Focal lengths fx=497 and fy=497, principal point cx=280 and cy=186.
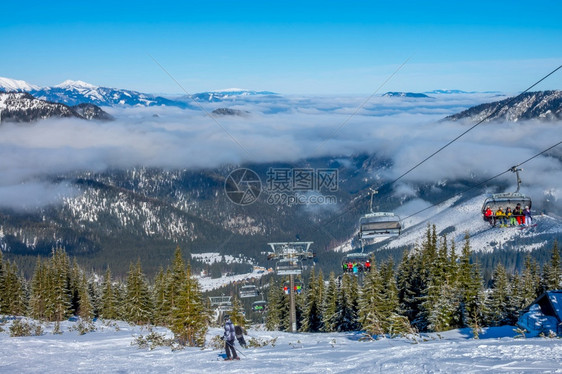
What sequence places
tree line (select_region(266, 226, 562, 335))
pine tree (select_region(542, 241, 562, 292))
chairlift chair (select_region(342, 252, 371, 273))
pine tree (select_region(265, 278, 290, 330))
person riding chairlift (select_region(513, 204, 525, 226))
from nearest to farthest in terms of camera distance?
person riding chairlift (select_region(513, 204, 525, 226)) < tree line (select_region(266, 226, 562, 335)) < chairlift chair (select_region(342, 252, 371, 273)) < pine tree (select_region(542, 241, 562, 292)) < pine tree (select_region(265, 278, 290, 330))

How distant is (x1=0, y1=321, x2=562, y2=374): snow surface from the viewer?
47.0 ft

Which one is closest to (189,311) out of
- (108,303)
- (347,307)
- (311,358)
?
(311,358)

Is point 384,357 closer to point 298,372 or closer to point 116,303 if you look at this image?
point 298,372

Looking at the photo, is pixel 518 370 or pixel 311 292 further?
pixel 311 292

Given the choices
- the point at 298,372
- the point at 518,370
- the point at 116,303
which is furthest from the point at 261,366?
the point at 116,303

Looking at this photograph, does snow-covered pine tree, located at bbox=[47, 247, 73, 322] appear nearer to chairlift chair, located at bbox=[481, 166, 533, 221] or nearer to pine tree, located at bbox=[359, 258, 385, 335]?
pine tree, located at bbox=[359, 258, 385, 335]

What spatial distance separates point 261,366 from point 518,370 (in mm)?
8093

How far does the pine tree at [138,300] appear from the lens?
6600 cm

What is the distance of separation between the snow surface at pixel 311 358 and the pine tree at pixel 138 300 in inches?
1726

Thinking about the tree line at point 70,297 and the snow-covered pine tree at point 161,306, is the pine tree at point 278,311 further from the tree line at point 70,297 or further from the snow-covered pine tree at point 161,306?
the snow-covered pine tree at point 161,306

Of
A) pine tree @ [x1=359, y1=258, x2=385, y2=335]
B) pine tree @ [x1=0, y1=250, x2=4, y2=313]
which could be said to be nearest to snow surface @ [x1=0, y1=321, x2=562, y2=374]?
pine tree @ [x1=359, y1=258, x2=385, y2=335]

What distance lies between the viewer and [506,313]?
58.6 m

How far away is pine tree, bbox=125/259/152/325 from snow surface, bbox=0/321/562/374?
43.8 metres

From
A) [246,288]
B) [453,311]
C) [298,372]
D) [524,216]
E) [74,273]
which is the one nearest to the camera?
[298,372]
